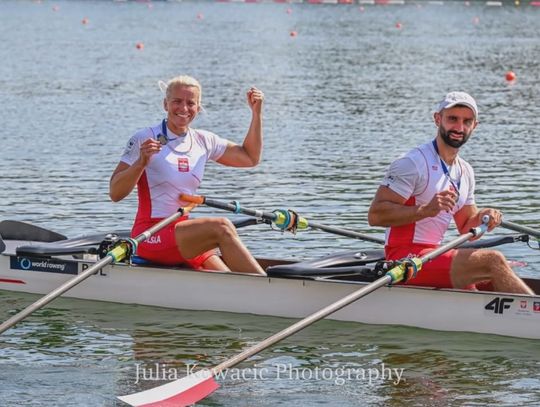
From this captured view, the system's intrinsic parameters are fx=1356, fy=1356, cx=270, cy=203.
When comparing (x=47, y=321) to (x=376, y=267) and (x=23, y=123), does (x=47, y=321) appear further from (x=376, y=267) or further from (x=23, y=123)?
(x=23, y=123)

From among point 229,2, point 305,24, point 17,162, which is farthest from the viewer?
point 229,2

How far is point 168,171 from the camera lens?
11.3 m

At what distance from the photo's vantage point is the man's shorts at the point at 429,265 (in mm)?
10664

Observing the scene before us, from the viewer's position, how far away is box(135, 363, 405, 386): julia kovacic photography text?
33.3 ft

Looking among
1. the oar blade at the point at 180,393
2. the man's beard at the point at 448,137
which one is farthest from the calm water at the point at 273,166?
the man's beard at the point at 448,137

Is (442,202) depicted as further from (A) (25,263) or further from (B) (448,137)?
(A) (25,263)

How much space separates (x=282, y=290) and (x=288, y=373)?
1163 millimetres

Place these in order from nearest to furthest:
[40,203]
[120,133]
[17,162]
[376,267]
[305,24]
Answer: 1. [376,267]
2. [40,203]
3. [17,162]
4. [120,133]
5. [305,24]

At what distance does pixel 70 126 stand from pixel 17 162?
4745 millimetres

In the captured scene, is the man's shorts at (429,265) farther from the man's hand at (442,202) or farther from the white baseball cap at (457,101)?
the white baseball cap at (457,101)

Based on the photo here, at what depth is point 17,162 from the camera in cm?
2091

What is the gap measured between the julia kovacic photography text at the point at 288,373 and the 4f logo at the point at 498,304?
2.80ft

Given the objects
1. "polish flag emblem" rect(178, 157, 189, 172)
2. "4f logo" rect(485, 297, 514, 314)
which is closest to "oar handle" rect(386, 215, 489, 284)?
"4f logo" rect(485, 297, 514, 314)

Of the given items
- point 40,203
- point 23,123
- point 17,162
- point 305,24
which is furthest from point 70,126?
point 305,24
